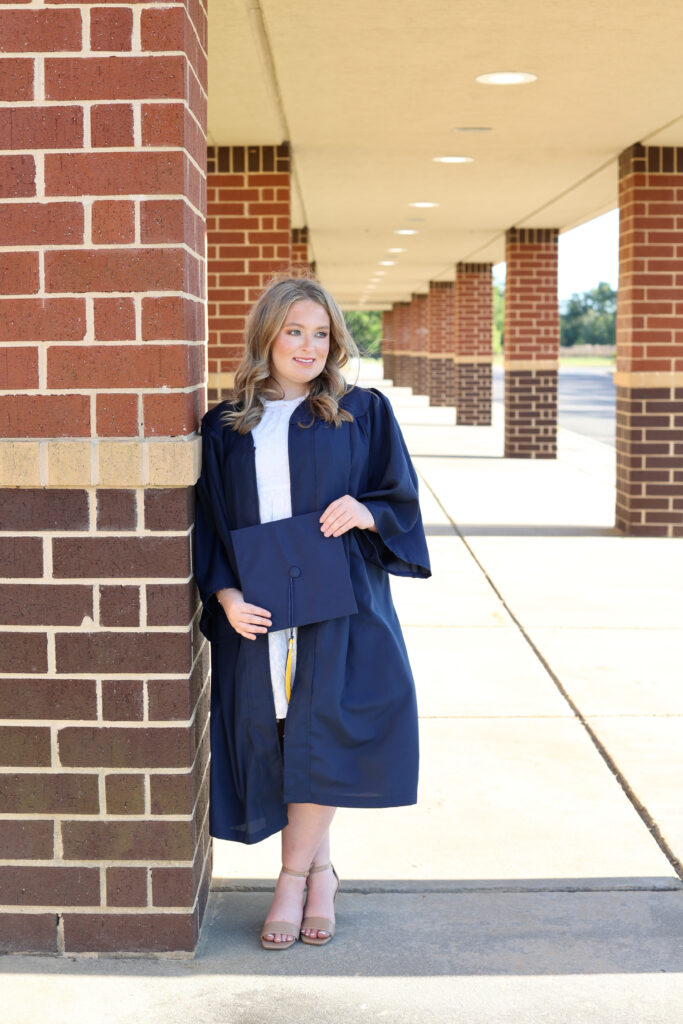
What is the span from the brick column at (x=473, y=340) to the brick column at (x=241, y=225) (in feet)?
45.5

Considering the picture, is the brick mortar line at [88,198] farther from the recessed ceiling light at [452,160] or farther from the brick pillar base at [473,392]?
the brick pillar base at [473,392]

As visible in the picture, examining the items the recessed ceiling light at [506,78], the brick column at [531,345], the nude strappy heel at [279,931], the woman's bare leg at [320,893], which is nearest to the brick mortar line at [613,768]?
the woman's bare leg at [320,893]

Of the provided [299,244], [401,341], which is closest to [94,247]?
[299,244]

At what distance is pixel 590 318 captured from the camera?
126 metres

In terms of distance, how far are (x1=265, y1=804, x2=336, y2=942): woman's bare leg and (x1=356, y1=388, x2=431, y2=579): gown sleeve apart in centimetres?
65

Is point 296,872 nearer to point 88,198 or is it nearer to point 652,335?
point 88,198

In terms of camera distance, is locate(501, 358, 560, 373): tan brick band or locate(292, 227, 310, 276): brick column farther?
locate(501, 358, 560, 373): tan brick band

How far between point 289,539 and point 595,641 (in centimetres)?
384

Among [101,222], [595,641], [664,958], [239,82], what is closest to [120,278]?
[101,222]

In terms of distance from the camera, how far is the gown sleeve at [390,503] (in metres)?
3.23

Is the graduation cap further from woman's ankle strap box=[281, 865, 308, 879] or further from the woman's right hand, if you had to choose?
woman's ankle strap box=[281, 865, 308, 879]

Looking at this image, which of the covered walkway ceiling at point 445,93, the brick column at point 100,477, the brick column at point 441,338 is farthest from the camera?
the brick column at point 441,338

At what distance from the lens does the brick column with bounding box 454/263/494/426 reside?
930 inches

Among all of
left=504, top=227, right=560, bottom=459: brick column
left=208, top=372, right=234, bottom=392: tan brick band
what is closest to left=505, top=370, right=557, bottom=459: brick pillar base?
left=504, top=227, right=560, bottom=459: brick column
